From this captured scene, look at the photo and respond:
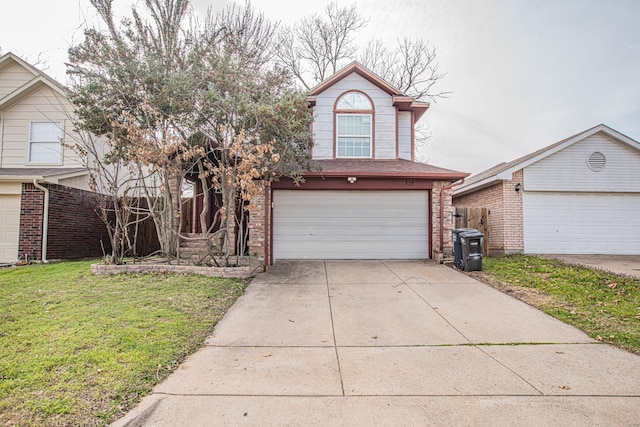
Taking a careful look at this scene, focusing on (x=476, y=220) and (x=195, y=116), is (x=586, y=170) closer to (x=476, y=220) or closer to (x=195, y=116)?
(x=476, y=220)

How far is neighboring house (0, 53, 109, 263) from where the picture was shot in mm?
9812

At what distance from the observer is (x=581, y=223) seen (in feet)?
38.1

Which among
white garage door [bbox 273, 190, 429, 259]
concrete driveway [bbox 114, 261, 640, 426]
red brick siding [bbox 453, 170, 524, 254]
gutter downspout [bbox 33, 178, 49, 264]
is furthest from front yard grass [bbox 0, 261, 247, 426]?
red brick siding [bbox 453, 170, 524, 254]

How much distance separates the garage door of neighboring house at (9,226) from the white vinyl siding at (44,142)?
2.17 m

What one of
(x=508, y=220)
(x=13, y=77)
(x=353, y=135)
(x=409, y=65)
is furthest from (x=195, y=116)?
(x=409, y=65)

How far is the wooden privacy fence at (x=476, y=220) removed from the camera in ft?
38.4

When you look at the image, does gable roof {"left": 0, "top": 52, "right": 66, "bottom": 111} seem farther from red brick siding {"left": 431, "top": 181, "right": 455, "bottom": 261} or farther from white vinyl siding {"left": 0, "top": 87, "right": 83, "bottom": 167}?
red brick siding {"left": 431, "top": 181, "right": 455, "bottom": 261}

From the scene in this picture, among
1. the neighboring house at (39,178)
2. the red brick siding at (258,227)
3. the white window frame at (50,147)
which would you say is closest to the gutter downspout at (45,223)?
the neighboring house at (39,178)

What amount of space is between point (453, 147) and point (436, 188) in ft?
37.0

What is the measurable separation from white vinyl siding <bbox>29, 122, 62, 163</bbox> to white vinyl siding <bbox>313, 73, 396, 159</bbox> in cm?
883

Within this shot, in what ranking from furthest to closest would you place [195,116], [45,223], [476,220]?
[476,220] → [45,223] → [195,116]

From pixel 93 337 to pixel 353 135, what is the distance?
917 centimetres

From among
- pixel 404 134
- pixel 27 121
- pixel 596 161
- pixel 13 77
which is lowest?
pixel 596 161

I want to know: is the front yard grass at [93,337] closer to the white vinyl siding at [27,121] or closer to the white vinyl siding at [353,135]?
the white vinyl siding at [353,135]
